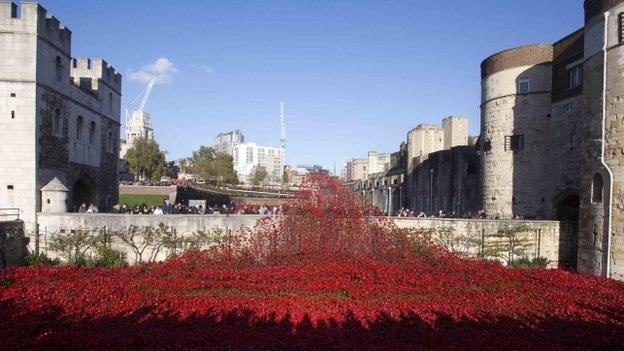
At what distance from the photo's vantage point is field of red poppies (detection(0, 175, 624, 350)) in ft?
32.4

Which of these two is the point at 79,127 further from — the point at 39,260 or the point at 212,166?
the point at 212,166

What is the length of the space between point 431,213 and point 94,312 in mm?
32504

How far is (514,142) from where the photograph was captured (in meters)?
26.8

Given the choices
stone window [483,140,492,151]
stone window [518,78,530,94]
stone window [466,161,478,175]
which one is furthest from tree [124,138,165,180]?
stone window [518,78,530,94]

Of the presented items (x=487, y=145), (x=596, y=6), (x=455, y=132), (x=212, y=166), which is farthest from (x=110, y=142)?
(x=212, y=166)

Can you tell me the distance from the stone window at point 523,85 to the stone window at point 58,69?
25.5 meters

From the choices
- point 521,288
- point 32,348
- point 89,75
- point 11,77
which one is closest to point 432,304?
point 521,288

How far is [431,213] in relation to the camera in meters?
39.7

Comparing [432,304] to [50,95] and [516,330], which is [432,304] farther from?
[50,95]

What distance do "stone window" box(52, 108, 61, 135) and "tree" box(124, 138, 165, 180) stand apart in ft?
143

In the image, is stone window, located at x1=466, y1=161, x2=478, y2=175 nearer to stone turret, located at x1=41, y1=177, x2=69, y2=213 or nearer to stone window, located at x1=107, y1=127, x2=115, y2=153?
stone window, located at x1=107, y1=127, x2=115, y2=153

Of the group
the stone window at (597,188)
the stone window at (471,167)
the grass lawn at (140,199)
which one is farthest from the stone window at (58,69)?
the stone window at (471,167)

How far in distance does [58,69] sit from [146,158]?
44.2m

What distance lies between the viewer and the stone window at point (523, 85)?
26.5 meters
